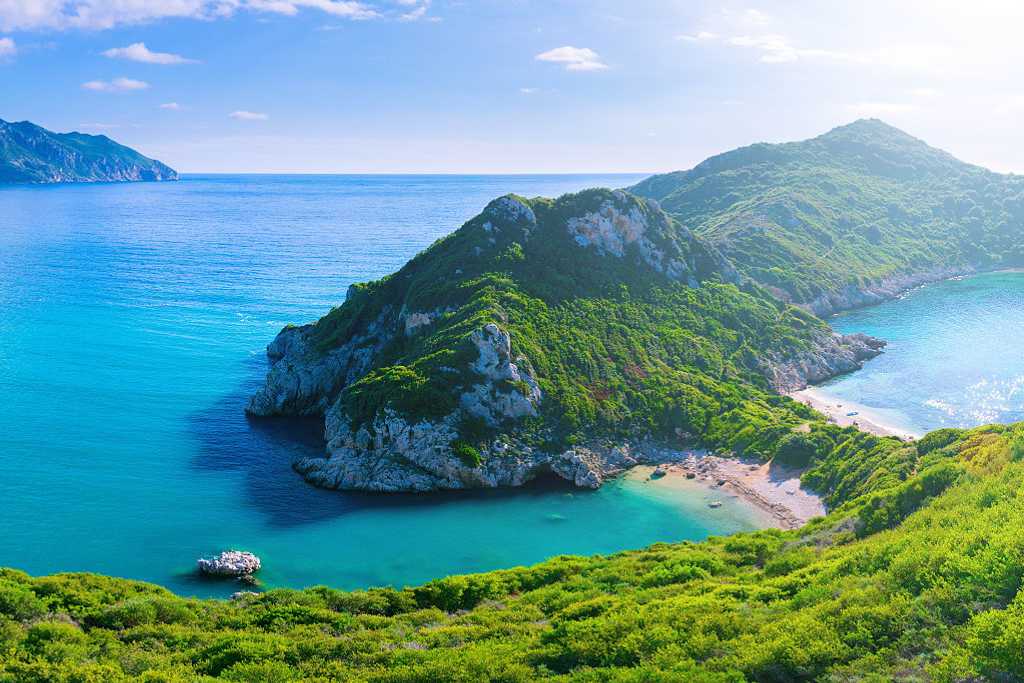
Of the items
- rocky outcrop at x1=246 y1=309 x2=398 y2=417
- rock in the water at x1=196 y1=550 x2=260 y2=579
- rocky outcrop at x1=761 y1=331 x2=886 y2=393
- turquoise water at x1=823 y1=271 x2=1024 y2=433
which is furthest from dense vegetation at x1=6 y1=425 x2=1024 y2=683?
rocky outcrop at x1=761 y1=331 x2=886 y2=393

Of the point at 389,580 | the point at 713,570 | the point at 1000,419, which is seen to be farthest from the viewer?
the point at 1000,419

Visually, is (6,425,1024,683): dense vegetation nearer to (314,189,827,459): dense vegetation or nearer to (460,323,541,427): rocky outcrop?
(460,323,541,427): rocky outcrop

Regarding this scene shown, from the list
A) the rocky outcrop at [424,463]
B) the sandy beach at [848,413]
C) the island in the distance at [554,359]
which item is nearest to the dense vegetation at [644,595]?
the island in the distance at [554,359]

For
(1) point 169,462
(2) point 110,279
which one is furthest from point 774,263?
(2) point 110,279

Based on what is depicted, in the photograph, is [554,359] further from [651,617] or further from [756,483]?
[651,617]

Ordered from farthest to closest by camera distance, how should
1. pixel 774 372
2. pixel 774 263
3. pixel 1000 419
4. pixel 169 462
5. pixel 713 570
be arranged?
1. pixel 774 263
2. pixel 774 372
3. pixel 1000 419
4. pixel 169 462
5. pixel 713 570

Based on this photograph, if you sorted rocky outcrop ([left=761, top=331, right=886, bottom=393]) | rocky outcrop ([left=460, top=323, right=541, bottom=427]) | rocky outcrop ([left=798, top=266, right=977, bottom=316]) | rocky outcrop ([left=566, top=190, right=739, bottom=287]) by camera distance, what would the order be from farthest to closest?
rocky outcrop ([left=798, top=266, right=977, bottom=316]), rocky outcrop ([left=566, top=190, right=739, bottom=287]), rocky outcrop ([left=761, top=331, right=886, bottom=393]), rocky outcrop ([left=460, top=323, right=541, bottom=427])

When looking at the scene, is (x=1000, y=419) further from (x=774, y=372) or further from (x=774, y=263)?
(x=774, y=263)
